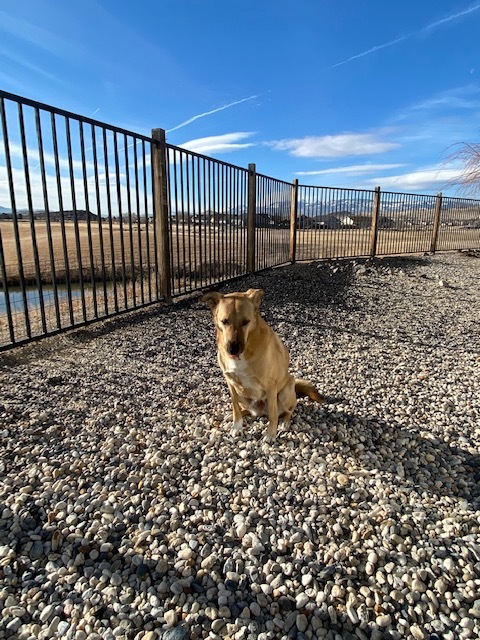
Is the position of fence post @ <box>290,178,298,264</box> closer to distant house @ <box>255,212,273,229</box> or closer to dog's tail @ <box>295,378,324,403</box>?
distant house @ <box>255,212,273,229</box>

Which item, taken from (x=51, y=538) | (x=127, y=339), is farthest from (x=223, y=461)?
(x=127, y=339)

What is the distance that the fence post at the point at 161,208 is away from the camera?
6.05 m

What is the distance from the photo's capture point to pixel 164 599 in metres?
1.65

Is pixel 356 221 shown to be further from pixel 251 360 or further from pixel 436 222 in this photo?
pixel 251 360

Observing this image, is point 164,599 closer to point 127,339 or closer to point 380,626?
point 380,626

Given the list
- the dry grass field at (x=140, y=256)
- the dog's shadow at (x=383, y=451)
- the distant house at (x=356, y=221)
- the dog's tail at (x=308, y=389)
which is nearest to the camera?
the dog's shadow at (x=383, y=451)

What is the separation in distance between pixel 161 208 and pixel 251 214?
370 centimetres

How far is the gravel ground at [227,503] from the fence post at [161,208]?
2.40m

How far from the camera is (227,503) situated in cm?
222

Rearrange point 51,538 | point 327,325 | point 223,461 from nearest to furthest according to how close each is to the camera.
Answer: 1. point 51,538
2. point 223,461
3. point 327,325

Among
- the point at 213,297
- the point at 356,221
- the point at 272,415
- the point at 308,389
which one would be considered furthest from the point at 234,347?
the point at 356,221

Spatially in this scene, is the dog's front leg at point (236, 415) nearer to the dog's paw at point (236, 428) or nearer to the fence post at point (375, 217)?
the dog's paw at point (236, 428)

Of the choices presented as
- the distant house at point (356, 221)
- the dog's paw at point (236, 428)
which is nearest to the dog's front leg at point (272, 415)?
the dog's paw at point (236, 428)

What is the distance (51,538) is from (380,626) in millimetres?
1566
